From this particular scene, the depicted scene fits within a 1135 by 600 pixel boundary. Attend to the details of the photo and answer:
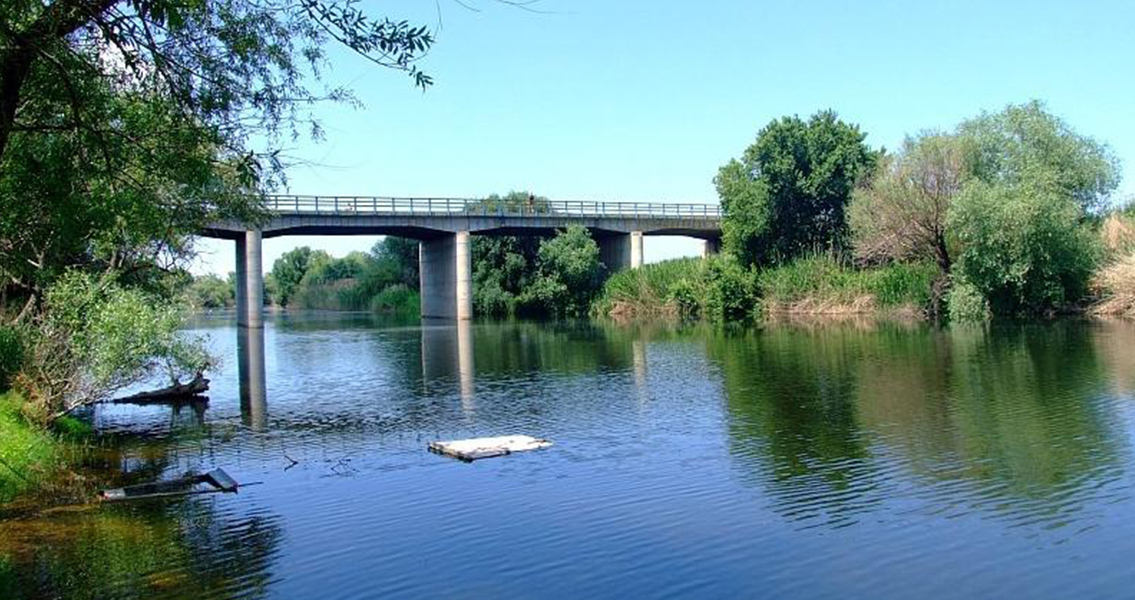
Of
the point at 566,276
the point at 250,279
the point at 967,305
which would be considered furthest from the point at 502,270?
the point at 967,305

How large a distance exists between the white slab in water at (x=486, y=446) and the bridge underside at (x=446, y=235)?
Answer: 50.8m

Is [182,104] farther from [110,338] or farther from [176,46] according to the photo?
[110,338]

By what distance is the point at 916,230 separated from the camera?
57938 mm

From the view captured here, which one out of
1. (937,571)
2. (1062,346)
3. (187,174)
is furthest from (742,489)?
(1062,346)

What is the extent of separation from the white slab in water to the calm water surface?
459mm

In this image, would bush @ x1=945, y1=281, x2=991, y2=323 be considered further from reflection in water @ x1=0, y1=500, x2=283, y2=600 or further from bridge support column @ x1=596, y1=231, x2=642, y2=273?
reflection in water @ x1=0, y1=500, x2=283, y2=600

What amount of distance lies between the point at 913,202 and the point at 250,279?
150 ft

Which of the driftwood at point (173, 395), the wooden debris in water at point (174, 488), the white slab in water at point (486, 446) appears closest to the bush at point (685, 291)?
the driftwood at point (173, 395)

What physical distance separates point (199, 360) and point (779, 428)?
658 inches

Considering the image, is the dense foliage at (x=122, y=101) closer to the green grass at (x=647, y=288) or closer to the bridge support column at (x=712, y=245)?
the green grass at (x=647, y=288)

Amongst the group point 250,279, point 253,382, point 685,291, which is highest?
point 250,279

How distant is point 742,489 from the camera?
16.0 meters

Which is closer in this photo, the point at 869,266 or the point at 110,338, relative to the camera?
the point at 110,338

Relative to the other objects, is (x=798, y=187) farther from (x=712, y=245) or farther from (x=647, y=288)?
(x=712, y=245)
